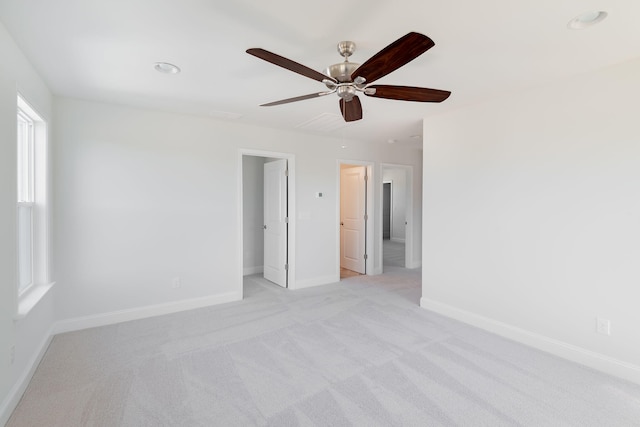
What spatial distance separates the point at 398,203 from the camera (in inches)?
401

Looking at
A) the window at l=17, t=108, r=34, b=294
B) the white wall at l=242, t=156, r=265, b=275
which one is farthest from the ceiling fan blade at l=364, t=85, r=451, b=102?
the white wall at l=242, t=156, r=265, b=275

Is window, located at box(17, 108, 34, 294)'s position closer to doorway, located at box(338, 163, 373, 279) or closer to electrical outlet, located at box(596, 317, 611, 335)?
doorway, located at box(338, 163, 373, 279)

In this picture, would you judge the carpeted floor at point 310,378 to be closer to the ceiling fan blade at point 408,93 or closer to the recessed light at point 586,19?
the ceiling fan blade at point 408,93

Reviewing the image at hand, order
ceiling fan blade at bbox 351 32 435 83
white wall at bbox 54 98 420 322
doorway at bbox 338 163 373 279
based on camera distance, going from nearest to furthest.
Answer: ceiling fan blade at bbox 351 32 435 83
white wall at bbox 54 98 420 322
doorway at bbox 338 163 373 279

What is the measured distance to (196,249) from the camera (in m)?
3.86

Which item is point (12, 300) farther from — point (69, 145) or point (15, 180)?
point (69, 145)

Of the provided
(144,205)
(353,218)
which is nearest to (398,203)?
(353,218)

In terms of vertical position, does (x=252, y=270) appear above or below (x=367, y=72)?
below

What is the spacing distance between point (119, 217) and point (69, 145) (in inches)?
33.8

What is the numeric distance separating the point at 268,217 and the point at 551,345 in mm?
4010

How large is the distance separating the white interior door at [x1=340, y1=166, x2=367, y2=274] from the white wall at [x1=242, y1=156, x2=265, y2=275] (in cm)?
160

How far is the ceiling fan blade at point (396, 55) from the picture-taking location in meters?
1.43

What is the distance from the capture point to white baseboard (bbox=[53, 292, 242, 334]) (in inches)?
125

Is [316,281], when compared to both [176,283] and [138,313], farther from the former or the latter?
[138,313]
